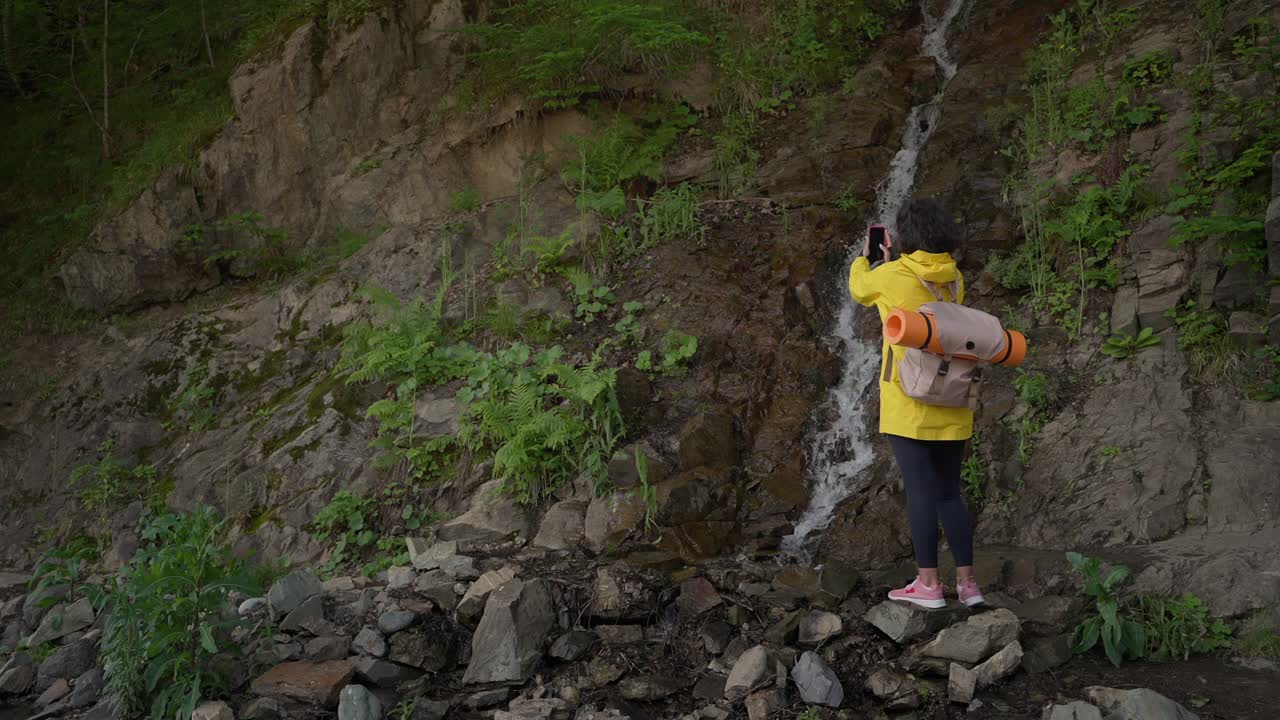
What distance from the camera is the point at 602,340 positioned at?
25.4 ft

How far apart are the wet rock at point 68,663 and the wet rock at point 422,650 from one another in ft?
6.37

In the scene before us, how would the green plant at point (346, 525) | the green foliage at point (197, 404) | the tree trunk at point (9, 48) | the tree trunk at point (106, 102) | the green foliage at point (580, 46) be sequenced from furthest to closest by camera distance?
the tree trunk at point (9, 48), the tree trunk at point (106, 102), the green foliage at point (580, 46), the green foliage at point (197, 404), the green plant at point (346, 525)

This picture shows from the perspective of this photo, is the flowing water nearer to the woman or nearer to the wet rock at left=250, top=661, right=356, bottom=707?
the woman

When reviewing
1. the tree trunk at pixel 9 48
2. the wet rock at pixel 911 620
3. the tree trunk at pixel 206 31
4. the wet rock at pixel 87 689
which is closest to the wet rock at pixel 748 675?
the wet rock at pixel 911 620

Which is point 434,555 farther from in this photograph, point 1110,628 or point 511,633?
point 1110,628

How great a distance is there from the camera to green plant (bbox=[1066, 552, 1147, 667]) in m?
4.00

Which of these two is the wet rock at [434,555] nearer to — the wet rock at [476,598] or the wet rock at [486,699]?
the wet rock at [476,598]

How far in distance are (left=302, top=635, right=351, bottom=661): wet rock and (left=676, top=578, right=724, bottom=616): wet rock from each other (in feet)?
6.23

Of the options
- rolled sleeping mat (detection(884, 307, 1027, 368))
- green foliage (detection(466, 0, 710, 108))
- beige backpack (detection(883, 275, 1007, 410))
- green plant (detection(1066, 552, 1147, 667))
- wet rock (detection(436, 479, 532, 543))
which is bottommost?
green plant (detection(1066, 552, 1147, 667))

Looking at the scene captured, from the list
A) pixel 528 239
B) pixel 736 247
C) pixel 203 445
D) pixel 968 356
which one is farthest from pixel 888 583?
pixel 203 445

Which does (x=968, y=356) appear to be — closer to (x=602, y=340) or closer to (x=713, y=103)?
(x=602, y=340)

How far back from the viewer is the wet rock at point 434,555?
215 inches

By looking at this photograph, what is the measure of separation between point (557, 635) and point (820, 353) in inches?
155

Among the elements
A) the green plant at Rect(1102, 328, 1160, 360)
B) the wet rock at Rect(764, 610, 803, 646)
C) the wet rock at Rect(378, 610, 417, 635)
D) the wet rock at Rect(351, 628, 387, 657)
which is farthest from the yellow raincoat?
the wet rock at Rect(351, 628, 387, 657)
